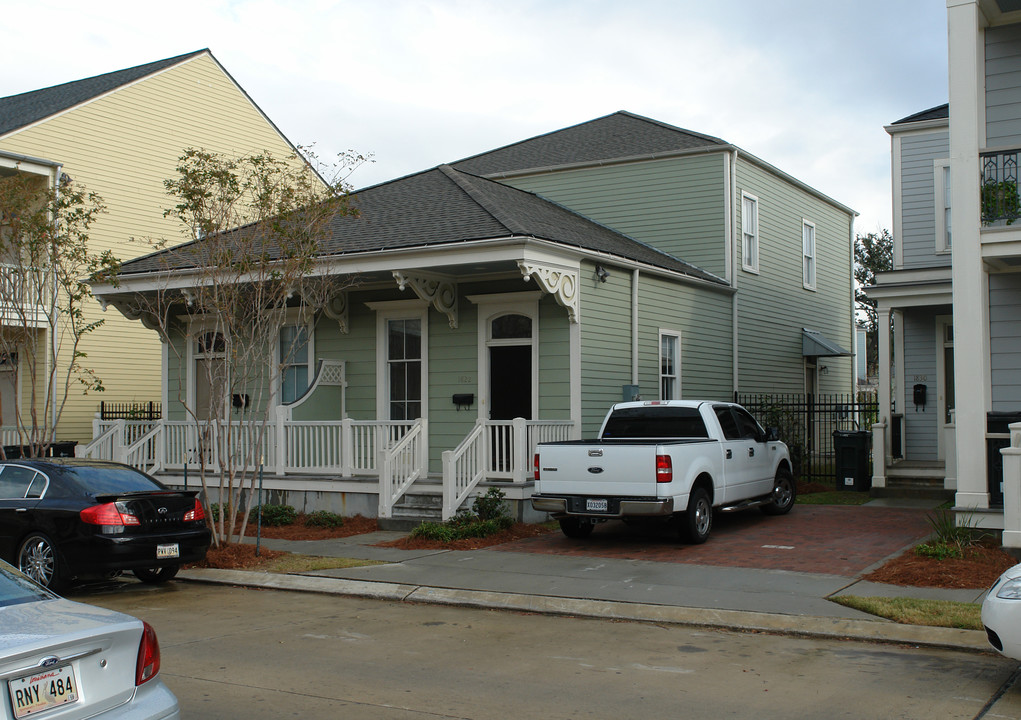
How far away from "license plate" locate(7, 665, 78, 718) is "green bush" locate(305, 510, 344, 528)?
11168mm

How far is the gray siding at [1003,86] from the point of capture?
528 inches

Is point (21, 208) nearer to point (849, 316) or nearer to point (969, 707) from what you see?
point (969, 707)

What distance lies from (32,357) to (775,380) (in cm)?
1578

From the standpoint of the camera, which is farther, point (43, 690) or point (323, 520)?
point (323, 520)

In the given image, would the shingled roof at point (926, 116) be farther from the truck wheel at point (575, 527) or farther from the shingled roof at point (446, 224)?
the truck wheel at point (575, 527)

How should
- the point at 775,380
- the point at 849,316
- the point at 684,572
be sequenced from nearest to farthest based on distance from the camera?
the point at 684,572 → the point at 775,380 → the point at 849,316

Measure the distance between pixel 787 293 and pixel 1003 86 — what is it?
1052 centimetres

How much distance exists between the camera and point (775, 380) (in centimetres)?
2294

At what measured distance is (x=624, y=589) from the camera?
10.1 m

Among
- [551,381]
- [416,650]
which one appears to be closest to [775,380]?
[551,381]

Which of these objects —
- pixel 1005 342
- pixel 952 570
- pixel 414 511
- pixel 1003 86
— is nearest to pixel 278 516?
pixel 414 511

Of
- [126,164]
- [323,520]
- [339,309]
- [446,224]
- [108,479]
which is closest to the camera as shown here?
[108,479]

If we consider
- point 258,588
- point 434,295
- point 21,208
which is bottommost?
point 258,588

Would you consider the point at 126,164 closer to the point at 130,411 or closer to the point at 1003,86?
the point at 130,411
